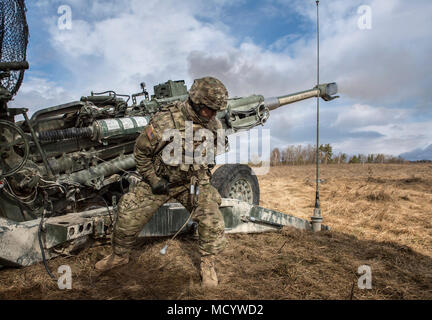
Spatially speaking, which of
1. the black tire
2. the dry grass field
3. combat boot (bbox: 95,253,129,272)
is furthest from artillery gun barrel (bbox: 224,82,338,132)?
combat boot (bbox: 95,253,129,272)

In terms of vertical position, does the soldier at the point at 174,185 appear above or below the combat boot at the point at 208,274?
above

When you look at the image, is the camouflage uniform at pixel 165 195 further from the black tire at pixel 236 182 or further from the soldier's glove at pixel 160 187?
the black tire at pixel 236 182

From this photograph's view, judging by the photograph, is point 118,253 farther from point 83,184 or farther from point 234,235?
point 234,235

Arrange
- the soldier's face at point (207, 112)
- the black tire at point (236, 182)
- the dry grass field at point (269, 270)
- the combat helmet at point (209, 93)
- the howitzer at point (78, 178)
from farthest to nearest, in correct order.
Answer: the black tire at point (236, 182) → the howitzer at point (78, 178) → the soldier's face at point (207, 112) → the combat helmet at point (209, 93) → the dry grass field at point (269, 270)

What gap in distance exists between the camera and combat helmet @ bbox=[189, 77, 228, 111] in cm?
306

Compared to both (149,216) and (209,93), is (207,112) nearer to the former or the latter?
(209,93)

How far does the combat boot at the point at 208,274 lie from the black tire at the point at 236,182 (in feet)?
6.74

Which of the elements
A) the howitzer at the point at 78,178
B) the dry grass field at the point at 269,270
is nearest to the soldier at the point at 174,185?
the dry grass field at the point at 269,270

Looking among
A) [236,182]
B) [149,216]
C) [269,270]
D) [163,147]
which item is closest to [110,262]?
[149,216]

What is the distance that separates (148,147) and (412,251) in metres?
3.64

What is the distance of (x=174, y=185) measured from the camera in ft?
11.0

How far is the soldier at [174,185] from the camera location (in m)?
3.10

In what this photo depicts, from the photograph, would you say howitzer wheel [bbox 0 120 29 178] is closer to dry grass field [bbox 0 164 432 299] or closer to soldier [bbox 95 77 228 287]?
dry grass field [bbox 0 164 432 299]

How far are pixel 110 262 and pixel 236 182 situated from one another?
2615 mm
